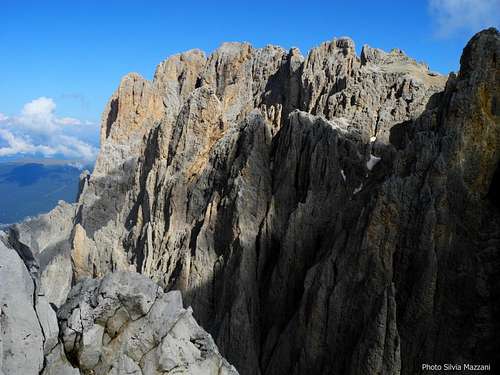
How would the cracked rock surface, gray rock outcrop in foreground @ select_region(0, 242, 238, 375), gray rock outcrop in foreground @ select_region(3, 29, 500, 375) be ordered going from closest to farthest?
gray rock outcrop in foreground @ select_region(0, 242, 238, 375), the cracked rock surface, gray rock outcrop in foreground @ select_region(3, 29, 500, 375)

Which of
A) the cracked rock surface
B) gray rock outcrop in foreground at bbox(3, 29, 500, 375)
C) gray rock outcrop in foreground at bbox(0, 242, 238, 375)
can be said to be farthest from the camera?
gray rock outcrop in foreground at bbox(3, 29, 500, 375)

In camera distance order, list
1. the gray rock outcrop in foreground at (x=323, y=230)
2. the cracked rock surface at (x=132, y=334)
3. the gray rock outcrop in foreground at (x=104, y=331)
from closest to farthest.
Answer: the gray rock outcrop in foreground at (x=104, y=331)
the cracked rock surface at (x=132, y=334)
the gray rock outcrop in foreground at (x=323, y=230)

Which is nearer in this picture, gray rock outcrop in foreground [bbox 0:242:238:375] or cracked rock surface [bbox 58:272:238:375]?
gray rock outcrop in foreground [bbox 0:242:238:375]

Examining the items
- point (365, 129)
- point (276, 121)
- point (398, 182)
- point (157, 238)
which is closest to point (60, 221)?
point (157, 238)

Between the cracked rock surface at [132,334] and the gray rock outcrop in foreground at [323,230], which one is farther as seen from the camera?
the gray rock outcrop in foreground at [323,230]

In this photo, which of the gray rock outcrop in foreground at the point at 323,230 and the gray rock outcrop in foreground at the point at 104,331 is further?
the gray rock outcrop in foreground at the point at 323,230

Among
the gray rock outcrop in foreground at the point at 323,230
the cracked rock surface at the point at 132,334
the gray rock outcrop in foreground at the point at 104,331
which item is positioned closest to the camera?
the gray rock outcrop in foreground at the point at 104,331

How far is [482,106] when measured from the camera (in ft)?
62.3

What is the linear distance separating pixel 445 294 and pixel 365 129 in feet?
47.3

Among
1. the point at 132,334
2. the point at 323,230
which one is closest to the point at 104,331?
the point at 132,334

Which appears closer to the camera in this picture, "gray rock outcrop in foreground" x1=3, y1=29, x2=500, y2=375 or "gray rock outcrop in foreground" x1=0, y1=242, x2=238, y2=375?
"gray rock outcrop in foreground" x1=0, y1=242, x2=238, y2=375

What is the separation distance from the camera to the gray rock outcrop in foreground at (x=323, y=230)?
658 inches

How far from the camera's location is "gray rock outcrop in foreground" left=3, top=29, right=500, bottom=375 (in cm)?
1670

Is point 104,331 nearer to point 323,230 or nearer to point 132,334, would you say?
point 132,334
